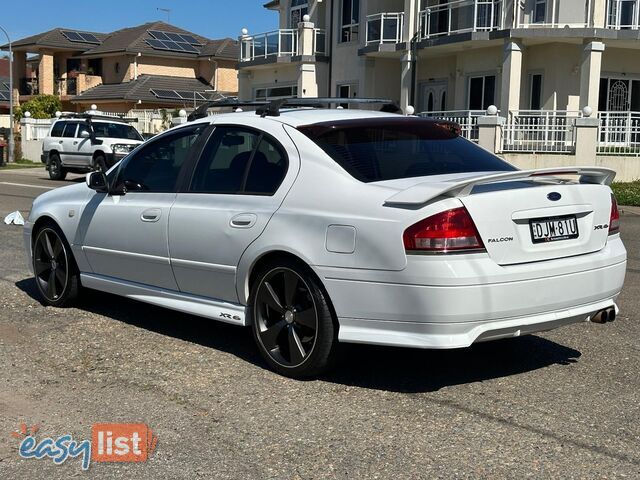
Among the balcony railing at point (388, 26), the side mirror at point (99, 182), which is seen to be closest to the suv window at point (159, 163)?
the side mirror at point (99, 182)

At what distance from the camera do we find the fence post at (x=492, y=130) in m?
22.9

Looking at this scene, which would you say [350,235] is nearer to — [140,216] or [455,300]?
[455,300]

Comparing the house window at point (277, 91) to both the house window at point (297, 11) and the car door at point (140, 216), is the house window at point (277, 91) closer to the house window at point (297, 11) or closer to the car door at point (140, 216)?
the house window at point (297, 11)

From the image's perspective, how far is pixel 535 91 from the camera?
27.3 metres

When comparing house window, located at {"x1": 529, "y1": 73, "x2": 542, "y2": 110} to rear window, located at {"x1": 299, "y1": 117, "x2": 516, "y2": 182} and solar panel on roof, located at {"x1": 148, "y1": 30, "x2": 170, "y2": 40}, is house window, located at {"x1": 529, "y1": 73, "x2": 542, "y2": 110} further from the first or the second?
solar panel on roof, located at {"x1": 148, "y1": 30, "x2": 170, "y2": 40}

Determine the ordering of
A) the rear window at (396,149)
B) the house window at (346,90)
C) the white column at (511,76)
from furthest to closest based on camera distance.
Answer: the house window at (346,90), the white column at (511,76), the rear window at (396,149)

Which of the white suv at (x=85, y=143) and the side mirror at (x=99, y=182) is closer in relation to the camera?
the side mirror at (x=99, y=182)

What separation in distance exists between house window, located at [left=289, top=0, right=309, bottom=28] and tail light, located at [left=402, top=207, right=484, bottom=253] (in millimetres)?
33901

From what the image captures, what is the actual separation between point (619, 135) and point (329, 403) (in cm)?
1976

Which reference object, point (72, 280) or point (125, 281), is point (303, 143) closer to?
point (125, 281)

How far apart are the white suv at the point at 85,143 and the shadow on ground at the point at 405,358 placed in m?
18.5

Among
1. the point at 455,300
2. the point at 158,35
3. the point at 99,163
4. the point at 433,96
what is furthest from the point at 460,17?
the point at 158,35

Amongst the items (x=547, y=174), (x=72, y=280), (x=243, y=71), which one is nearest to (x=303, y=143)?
(x=547, y=174)

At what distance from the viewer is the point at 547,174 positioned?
16.2 ft
